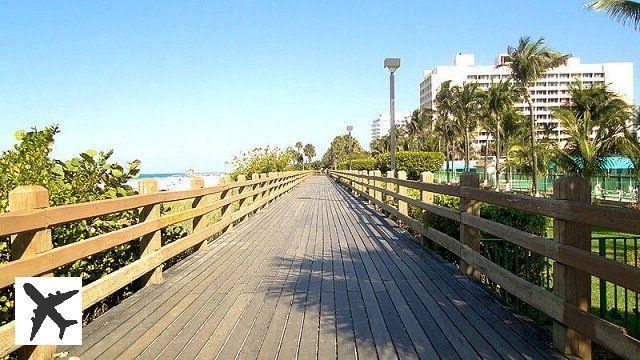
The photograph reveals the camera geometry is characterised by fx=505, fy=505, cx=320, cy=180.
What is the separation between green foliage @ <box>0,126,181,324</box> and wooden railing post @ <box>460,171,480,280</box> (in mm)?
3949

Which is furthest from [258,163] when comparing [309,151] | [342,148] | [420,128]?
[309,151]

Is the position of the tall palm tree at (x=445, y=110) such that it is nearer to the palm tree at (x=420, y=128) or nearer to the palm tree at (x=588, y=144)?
the palm tree at (x=420, y=128)

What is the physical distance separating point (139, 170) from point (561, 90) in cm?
17437

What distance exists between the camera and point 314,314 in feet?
15.1

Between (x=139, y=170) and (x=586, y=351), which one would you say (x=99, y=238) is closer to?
(x=139, y=170)

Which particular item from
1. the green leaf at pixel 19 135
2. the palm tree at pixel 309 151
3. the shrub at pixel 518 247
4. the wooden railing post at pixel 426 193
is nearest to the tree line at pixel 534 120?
the wooden railing post at pixel 426 193

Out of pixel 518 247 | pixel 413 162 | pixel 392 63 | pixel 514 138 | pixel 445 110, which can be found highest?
pixel 445 110

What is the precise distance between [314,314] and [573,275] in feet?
7.23

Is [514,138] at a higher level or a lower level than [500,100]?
lower

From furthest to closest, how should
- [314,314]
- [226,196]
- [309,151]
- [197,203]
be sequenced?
1. [309,151]
2. [226,196]
3. [197,203]
4. [314,314]

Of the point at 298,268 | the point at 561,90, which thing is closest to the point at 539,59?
the point at 298,268

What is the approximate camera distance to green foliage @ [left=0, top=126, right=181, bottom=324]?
5.11 meters

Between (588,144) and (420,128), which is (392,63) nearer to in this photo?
(588,144)

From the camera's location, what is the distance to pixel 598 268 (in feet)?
10.0
